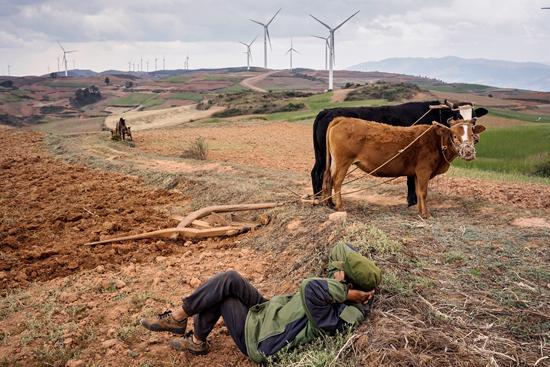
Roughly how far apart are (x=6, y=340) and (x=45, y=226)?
14.1 ft

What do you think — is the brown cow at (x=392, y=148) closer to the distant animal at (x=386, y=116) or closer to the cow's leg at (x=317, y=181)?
the distant animal at (x=386, y=116)

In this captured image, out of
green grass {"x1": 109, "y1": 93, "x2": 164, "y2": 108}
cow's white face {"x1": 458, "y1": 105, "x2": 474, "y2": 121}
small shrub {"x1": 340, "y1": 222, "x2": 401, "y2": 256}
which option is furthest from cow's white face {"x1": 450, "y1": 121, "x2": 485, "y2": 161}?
green grass {"x1": 109, "y1": 93, "x2": 164, "y2": 108}

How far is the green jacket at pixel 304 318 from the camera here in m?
3.93

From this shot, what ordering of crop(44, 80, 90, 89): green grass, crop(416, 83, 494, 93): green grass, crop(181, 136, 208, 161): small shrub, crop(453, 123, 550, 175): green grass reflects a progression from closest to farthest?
crop(453, 123, 550, 175): green grass < crop(181, 136, 208, 161): small shrub < crop(44, 80, 90, 89): green grass < crop(416, 83, 494, 93): green grass

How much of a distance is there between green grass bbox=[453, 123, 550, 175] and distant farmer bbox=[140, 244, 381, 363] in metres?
12.3

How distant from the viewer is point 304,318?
13.2 feet

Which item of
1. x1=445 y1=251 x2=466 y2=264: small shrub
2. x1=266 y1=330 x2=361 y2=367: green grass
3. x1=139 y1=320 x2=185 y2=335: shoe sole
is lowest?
x1=139 y1=320 x2=185 y2=335: shoe sole

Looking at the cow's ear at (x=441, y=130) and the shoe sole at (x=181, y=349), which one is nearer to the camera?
the shoe sole at (x=181, y=349)

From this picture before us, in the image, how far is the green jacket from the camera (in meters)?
3.93

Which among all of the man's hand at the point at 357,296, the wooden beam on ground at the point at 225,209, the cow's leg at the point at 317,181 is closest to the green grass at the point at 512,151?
the cow's leg at the point at 317,181

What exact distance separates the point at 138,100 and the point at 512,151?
56301 millimetres

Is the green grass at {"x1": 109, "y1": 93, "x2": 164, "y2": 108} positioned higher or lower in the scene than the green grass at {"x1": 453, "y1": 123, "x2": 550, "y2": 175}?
higher

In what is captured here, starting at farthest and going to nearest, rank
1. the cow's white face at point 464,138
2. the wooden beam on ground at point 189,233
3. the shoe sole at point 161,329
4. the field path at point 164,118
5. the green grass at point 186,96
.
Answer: the green grass at point 186,96
the field path at point 164,118
the wooden beam on ground at point 189,233
the cow's white face at point 464,138
the shoe sole at point 161,329

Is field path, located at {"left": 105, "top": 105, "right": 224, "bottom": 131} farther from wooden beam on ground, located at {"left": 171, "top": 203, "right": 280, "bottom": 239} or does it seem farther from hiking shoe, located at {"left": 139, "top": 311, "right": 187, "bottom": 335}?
hiking shoe, located at {"left": 139, "top": 311, "right": 187, "bottom": 335}
